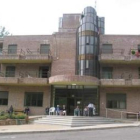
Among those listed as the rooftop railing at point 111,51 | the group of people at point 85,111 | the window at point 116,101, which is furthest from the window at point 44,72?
the window at point 116,101

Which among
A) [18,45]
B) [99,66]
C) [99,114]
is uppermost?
A: [18,45]

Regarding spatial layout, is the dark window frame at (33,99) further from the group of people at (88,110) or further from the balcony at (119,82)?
the balcony at (119,82)

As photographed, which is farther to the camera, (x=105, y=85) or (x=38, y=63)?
(x=38, y=63)

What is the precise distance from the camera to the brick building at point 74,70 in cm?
3023

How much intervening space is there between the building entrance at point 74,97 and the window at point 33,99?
1.95 m

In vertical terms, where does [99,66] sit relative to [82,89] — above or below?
above

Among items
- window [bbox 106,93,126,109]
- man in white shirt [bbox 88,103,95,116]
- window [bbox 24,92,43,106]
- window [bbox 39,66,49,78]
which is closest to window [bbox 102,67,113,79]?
window [bbox 106,93,126,109]

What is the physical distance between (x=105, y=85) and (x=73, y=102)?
4.32 m

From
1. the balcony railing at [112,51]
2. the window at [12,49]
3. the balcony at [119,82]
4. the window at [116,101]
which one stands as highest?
the window at [12,49]

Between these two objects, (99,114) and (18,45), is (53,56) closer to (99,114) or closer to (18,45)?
(18,45)

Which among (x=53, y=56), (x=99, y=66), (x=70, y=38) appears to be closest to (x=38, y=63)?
(x=53, y=56)

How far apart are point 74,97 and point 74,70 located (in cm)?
324

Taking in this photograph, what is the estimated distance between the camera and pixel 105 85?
29.8 m

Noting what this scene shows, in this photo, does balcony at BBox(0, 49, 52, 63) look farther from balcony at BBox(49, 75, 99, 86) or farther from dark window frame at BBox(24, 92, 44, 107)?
dark window frame at BBox(24, 92, 44, 107)
